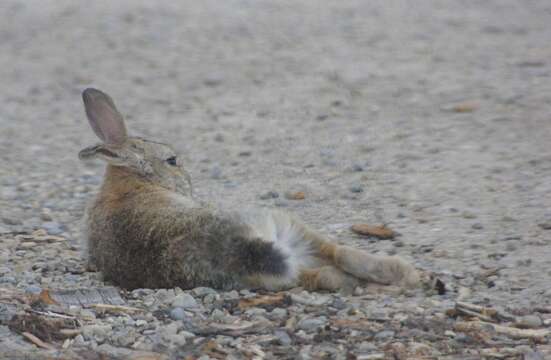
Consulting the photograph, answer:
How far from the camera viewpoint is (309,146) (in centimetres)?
962

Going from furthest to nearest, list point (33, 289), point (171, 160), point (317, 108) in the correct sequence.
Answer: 1. point (317, 108)
2. point (171, 160)
3. point (33, 289)

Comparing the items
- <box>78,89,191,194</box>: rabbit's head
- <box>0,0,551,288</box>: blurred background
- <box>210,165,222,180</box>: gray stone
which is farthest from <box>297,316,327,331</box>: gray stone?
<box>210,165,222,180</box>: gray stone

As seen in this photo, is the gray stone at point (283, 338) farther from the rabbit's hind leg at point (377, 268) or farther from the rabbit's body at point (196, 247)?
the rabbit's hind leg at point (377, 268)

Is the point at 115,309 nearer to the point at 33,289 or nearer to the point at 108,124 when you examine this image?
the point at 33,289

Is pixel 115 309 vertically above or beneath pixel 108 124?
beneath

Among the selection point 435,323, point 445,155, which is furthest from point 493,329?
point 445,155

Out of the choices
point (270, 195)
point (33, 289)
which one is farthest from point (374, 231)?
point (33, 289)

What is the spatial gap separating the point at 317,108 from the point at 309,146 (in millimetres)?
1226

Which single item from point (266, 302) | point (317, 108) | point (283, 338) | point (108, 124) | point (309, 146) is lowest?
point (283, 338)

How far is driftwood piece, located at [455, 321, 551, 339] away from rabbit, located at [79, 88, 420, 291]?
572 millimetres

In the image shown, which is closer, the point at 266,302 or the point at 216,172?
the point at 266,302

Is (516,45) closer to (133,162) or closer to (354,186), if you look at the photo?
(354,186)

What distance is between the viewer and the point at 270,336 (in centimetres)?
532

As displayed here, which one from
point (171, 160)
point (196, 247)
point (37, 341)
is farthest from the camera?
point (171, 160)
